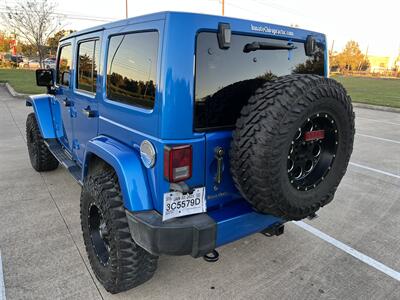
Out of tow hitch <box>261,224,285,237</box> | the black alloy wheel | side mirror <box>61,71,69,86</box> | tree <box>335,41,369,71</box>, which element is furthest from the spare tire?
tree <box>335,41,369,71</box>

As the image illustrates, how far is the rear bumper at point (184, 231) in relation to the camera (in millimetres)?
1963

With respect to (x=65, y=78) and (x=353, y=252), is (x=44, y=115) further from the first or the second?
(x=353, y=252)

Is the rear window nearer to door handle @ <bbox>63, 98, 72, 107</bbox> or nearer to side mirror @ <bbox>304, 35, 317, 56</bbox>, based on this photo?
side mirror @ <bbox>304, 35, 317, 56</bbox>

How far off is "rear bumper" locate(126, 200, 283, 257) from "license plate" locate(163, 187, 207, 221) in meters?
0.04

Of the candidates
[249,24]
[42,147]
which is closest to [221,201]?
[249,24]

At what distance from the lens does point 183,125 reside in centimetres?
195

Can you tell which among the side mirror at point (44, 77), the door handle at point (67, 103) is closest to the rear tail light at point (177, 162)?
the door handle at point (67, 103)

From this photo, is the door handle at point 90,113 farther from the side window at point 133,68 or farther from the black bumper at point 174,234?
the black bumper at point 174,234

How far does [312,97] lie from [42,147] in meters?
4.13

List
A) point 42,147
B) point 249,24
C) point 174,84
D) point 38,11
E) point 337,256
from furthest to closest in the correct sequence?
point 38,11 → point 42,147 → point 337,256 → point 249,24 → point 174,84

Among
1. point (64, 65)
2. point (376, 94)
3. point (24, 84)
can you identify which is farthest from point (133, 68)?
point (376, 94)

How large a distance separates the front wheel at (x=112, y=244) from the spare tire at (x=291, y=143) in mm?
867

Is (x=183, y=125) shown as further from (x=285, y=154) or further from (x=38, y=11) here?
(x=38, y=11)

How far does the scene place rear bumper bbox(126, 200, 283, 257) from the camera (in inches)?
77.3
